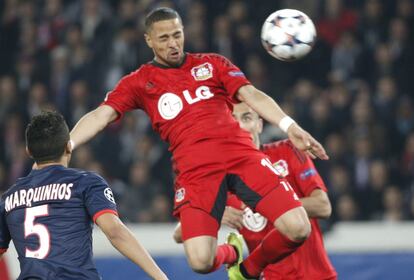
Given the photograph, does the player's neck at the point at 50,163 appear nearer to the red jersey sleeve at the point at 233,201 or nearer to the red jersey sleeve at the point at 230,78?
the red jersey sleeve at the point at 230,78

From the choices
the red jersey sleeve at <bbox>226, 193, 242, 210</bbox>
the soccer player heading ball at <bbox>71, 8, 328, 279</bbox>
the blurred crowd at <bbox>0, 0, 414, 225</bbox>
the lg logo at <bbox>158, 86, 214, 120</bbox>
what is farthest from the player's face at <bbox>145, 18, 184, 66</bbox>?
the blurred crowd at <bbox>0, 0, 414, 225</bbox>

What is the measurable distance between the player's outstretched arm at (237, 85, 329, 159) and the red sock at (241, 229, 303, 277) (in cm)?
55

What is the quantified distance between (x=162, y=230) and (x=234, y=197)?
246 cm

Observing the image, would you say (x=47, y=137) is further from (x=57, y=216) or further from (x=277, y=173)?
(x=277, y=173)

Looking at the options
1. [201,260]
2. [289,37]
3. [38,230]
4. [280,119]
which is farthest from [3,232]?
[289,37]

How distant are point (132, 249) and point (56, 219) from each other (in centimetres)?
39

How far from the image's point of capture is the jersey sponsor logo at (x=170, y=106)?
6.01 metres

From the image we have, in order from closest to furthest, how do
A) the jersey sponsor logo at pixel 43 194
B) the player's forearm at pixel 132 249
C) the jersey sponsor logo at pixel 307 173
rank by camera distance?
the player's forearm at pixel 132 249 → the jersey sponsor logo at pixel 43 194 → the jersey sponsor logo at pixel 307 173

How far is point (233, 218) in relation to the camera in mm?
6062

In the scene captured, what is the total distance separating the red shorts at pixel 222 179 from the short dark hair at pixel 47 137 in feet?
4.15

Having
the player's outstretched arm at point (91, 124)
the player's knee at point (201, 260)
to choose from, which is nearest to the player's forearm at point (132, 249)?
the player's knee at point (201, 260)

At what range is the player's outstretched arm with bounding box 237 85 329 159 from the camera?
17.6 ft

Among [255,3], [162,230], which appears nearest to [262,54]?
[255,3]

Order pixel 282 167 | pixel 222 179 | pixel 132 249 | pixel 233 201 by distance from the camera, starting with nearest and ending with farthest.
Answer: pixel 132 249 → pixel 222 179 → pixel 282 167 → pixel 233 201
